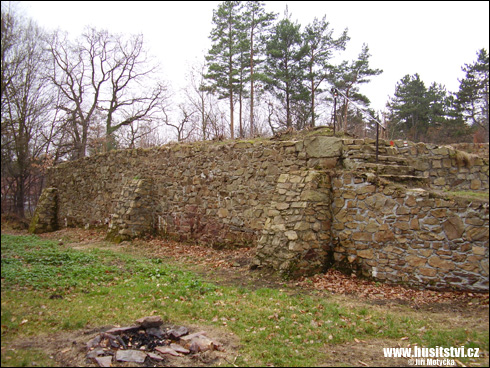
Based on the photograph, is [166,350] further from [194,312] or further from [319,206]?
[319,206]

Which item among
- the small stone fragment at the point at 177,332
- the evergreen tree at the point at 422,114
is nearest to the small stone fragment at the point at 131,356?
the small stone fragment at the point at 177,332

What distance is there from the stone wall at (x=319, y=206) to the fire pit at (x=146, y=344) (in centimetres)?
305

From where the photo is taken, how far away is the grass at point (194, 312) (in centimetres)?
382

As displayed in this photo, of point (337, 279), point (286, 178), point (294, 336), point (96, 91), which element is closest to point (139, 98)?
point (96, 91)

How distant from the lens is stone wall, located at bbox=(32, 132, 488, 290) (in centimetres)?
560

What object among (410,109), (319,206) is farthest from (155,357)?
(410,109)

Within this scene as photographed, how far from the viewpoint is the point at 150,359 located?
140 inches

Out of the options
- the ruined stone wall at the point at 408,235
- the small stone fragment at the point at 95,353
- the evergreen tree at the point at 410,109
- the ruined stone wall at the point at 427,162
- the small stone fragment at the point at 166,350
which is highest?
the evergreen tree at the point at 410,109

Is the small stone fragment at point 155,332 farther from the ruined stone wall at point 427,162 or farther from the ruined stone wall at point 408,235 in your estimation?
the ruined stone wall at point 427,162

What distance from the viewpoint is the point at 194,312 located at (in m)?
4.91

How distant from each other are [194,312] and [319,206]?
10.9ft

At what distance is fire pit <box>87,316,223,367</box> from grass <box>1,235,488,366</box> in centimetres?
37

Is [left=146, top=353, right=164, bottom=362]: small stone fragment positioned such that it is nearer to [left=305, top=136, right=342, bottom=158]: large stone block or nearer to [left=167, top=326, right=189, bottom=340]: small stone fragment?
[left=167, top=326, right=189, bottom=340]: small stone fragment

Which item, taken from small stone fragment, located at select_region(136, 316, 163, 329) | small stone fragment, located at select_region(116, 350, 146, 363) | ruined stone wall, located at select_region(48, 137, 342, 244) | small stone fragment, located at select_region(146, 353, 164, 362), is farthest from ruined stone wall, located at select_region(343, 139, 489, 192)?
small stone fragment, located at select_region(116, 350, 146, 363)
